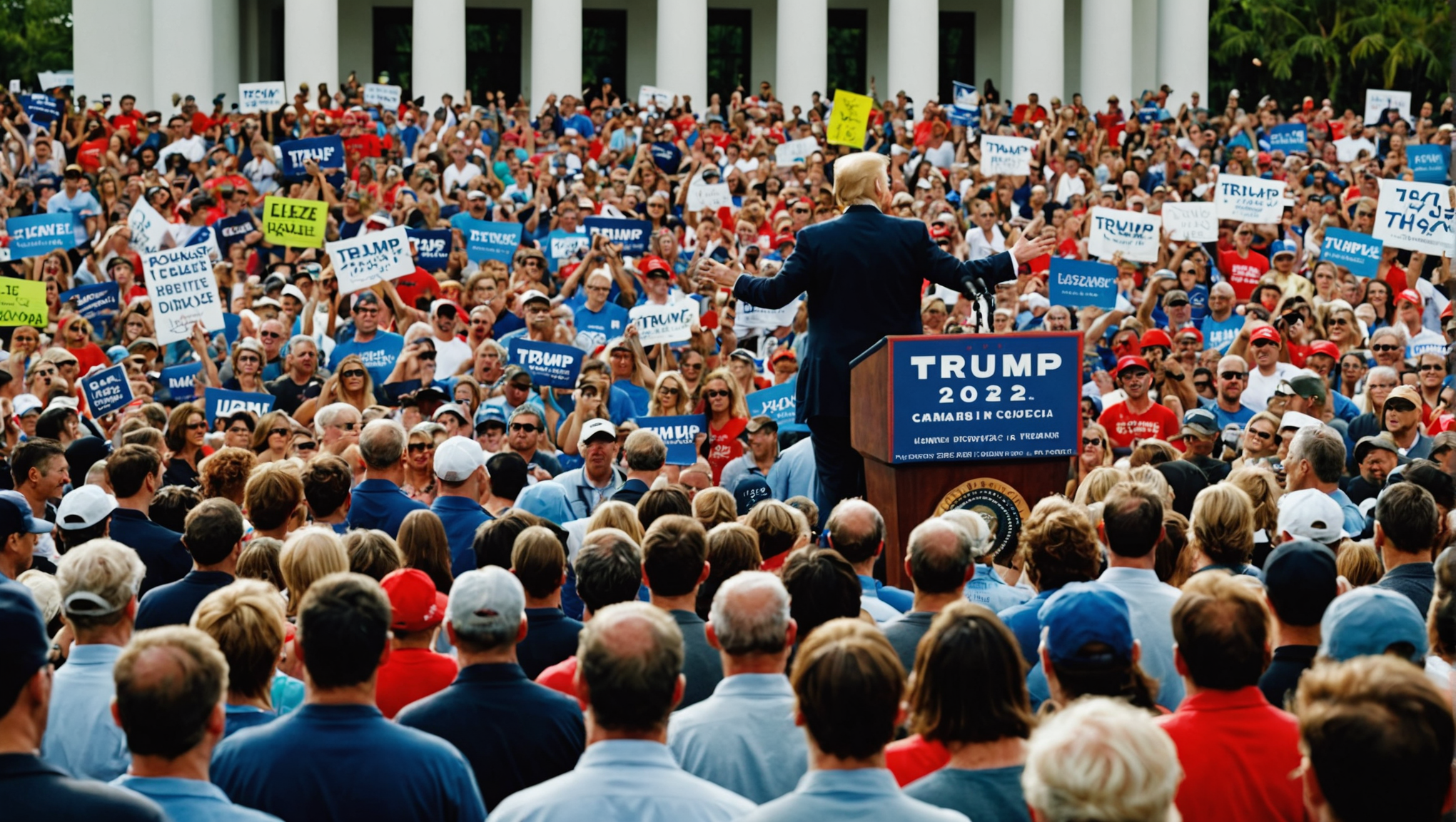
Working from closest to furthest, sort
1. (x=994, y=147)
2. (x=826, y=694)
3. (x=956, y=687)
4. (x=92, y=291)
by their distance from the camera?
(x=826, y=694), (x=956, y=687), (x=92, y=291), (x=994, y=147)

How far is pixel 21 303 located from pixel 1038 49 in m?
24.9

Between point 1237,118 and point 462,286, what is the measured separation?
1537 centimetres

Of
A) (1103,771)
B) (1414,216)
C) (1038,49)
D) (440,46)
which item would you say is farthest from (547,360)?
(1038,49)

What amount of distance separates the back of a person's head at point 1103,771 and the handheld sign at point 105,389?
1026 centimetres

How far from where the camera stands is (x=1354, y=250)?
55.1 ft

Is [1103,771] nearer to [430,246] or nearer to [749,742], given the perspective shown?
[749,742]

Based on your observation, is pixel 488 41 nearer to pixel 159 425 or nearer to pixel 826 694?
pixel 159 425

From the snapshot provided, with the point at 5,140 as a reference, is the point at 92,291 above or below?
below

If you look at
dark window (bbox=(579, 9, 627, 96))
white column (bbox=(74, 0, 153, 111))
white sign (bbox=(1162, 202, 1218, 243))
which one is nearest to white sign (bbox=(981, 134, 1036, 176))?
white sign (bbox=(1162, 202, 1218, 243))

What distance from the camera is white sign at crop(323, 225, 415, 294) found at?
1469 cm

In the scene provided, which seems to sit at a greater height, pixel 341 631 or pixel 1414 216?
pixel 1414 216

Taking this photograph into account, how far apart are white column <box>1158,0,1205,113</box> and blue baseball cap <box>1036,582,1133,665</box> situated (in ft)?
115

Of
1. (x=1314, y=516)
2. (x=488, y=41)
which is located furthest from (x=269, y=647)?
(x=488, y=41)

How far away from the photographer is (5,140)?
22594 mm
